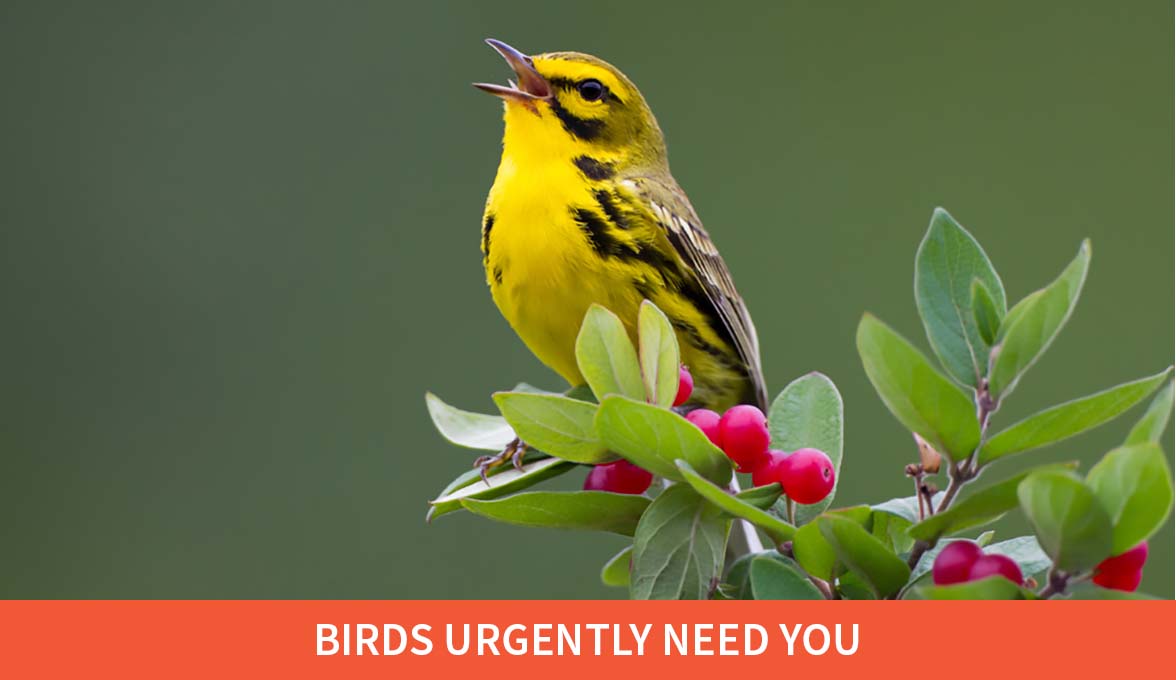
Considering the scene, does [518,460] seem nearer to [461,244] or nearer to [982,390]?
[982,390]

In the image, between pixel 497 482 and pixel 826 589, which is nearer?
pixel 826 589

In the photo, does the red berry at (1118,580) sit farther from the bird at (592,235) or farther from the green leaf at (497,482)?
the bird at (592,235)

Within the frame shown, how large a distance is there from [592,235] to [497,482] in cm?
90

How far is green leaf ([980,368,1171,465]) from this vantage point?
3.14ft

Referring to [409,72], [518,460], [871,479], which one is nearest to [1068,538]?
[518,460]

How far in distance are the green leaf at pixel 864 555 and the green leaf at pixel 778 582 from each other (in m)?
0.04

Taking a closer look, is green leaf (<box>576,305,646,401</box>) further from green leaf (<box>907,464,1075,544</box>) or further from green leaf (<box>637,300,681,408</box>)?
green leaf (<box>907,464,1075,544</box>)

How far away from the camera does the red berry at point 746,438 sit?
4.11ft

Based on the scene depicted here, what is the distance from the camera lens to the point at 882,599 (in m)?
1.05

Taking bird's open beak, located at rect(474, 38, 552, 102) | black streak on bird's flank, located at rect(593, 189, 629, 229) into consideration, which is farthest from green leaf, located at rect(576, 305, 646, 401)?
bird's open beak, located at rect(474, 38, 552, 102)

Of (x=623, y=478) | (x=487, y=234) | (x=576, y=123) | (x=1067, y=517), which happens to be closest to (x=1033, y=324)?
(x=1067, y=517)

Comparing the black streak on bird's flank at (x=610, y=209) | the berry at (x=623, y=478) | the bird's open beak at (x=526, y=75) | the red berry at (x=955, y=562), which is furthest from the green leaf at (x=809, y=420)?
the bird's open beak at (x=526, y=75)

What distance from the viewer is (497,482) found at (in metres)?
1.34

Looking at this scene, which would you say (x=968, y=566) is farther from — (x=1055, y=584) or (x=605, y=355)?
(x=605, y=355)
